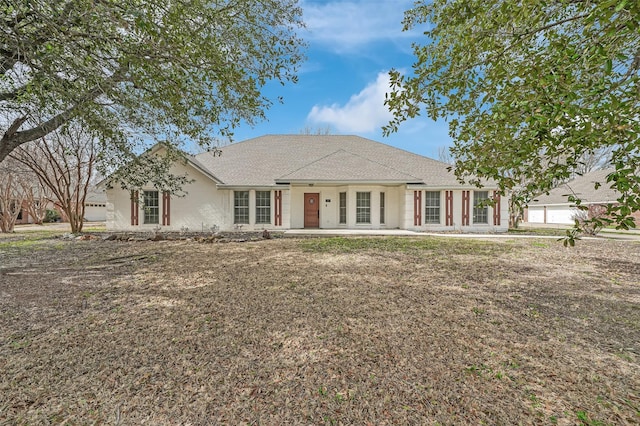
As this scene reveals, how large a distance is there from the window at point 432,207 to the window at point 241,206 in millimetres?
9733

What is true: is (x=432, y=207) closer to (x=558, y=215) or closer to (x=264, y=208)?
(x=264, y=208)

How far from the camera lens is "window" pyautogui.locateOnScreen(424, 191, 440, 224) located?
15742 mm

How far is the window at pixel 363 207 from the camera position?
52.1ft

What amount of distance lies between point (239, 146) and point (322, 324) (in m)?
18.1

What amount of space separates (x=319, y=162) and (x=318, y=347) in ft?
46.9

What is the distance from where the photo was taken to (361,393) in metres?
2.39

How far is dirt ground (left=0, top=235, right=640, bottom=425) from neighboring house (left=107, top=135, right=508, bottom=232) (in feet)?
29.6

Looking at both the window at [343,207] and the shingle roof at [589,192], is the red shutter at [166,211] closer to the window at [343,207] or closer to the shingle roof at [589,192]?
the window at [343,207]

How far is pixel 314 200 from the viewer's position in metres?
16.6

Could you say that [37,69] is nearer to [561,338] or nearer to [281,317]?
[281,317]

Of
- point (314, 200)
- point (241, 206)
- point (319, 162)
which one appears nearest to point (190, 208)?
point (241, 206)

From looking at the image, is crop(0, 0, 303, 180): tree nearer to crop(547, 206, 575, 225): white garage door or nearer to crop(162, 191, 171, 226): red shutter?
crop(162, 191, 171, 226): red shutter

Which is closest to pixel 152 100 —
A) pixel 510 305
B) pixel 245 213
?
pixel 510 305

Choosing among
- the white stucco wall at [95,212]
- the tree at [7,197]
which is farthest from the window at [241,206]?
the white stucco wall at [95,212]
